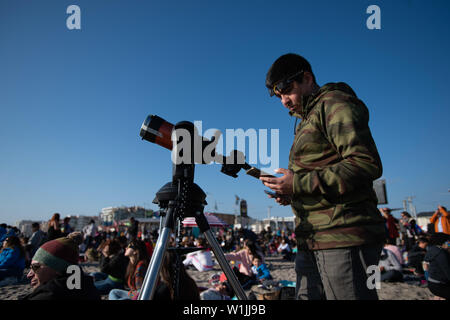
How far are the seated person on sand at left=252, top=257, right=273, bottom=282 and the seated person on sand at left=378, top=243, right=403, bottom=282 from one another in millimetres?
3454

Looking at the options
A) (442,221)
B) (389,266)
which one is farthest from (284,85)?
(442,221)

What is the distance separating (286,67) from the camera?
1.73 meters

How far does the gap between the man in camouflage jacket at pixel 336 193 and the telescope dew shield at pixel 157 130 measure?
2.49 feet

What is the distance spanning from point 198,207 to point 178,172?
0.95 feet

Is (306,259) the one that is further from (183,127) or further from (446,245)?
(446,245)

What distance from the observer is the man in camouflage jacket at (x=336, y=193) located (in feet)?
4.24

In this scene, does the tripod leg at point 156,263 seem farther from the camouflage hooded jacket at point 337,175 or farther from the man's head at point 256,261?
the man's head at point 256,261

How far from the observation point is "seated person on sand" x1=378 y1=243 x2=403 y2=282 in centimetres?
746

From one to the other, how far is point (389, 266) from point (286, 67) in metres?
8.61

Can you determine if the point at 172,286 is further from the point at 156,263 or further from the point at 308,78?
the point at 308,78

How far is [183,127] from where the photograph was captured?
5.64ft

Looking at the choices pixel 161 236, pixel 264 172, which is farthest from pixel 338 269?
pixel 161 236

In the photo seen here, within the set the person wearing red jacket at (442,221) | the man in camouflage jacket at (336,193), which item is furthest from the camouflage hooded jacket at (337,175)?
the person wearing red jacket at (442,221)

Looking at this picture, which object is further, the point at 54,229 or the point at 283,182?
the point at 54,229
